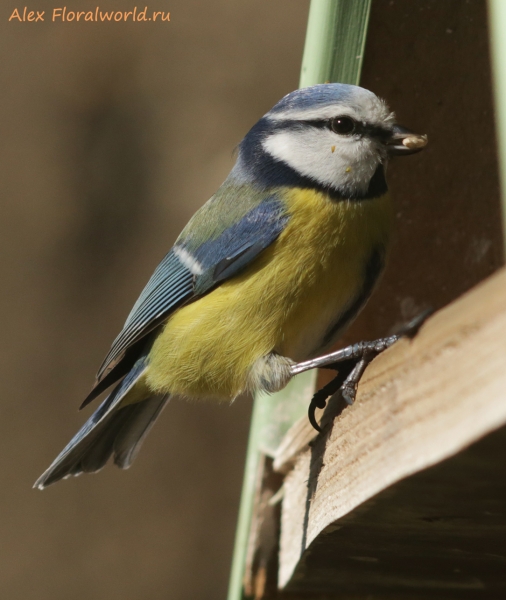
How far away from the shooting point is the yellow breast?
50.8 inches

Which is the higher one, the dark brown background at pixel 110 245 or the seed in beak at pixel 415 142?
the seed in beak at pixel 415 142

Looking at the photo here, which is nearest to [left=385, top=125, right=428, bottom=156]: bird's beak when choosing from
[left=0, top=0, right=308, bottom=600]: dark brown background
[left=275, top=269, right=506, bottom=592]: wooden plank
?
[left=275, top=269, right=506, bottom=592]: wooden plank

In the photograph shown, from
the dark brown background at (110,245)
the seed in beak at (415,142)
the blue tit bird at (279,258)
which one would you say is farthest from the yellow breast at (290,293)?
the dark brown background at (110,245)

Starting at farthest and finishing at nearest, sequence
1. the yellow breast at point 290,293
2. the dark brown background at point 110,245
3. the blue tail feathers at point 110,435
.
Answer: the dark brown background at point 110,245, the blue tail feathers at point 110,435, the yellow breast at point 290,293

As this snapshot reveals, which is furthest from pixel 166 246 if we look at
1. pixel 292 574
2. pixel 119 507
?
pixel 292 574

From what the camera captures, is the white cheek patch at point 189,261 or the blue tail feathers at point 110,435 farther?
the blue tail feathers at point 110,435

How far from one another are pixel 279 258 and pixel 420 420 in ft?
1.93

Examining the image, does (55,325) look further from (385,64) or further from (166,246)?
(385,64)

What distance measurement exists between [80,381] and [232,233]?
138 centimetres

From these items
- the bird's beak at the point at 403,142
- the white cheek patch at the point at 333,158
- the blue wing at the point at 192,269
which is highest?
the bird's beak at the point at 403,142

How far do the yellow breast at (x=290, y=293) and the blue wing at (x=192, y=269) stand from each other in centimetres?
2

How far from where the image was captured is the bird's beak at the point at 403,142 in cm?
135

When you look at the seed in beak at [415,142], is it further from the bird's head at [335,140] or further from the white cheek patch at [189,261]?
the white cheek patch at [189,261]

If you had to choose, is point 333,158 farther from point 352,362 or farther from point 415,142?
point 352,362
